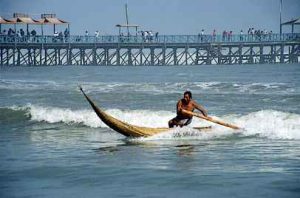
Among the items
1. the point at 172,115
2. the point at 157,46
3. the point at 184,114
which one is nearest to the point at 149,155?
the point at 184,114

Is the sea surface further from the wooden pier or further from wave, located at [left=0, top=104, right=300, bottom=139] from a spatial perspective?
the wooden pier

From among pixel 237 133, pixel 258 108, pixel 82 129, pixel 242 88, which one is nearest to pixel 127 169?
pixel 237 133

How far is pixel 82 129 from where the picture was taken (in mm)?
16328

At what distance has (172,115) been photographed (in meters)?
18.7

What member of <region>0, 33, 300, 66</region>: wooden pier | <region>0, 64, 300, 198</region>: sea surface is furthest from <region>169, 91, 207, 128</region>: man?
<region>0, 33, 300, 66</region>: wooden pier

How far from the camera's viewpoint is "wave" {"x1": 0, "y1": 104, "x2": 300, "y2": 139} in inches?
527

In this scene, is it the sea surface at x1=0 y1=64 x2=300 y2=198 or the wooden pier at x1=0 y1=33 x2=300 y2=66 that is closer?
the sea surface at x1=0 y1=64 x2=300 y2=198

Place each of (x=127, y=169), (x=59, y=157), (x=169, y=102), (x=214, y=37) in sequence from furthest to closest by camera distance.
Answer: (x=214, y=37)
(x=169, y=102)
(x=59, y=157)
(x=127, y=169)

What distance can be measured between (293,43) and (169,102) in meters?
38.1

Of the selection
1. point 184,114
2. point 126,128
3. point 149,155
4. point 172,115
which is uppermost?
point 184,114

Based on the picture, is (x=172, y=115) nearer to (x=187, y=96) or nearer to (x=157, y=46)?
(x=187, y=96)

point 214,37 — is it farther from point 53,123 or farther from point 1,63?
point 53,123

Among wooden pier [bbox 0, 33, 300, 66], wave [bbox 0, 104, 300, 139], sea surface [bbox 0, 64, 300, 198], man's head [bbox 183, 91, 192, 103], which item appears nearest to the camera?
sea surface [bbox 0, 64, 300, 198]

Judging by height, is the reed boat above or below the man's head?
below
